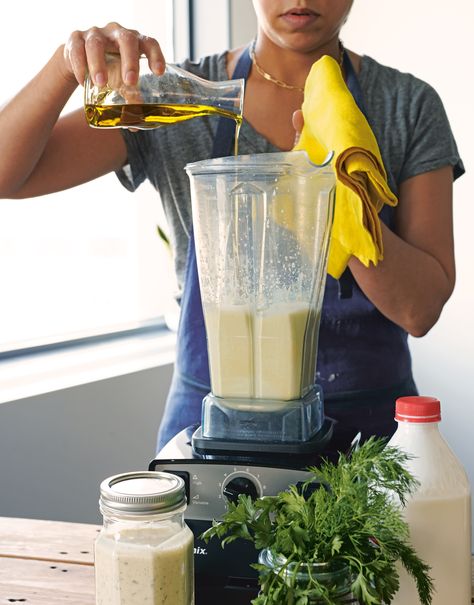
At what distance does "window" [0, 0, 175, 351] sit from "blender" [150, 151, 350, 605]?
131 cm

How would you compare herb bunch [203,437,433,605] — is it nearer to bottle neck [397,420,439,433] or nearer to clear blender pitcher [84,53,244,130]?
bottle neck [397,420,439,433]

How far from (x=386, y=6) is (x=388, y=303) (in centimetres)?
162

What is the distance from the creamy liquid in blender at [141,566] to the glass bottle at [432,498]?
0.60 feet

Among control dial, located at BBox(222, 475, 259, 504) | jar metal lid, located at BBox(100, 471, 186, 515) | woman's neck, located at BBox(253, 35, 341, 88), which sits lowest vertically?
control dial, located at BBox(222, 475, 259, 504)

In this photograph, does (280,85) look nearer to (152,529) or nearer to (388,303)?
(388,303)

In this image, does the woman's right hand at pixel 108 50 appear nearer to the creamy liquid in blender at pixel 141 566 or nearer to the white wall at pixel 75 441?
the creamy liquid in blender at pixel 141 566

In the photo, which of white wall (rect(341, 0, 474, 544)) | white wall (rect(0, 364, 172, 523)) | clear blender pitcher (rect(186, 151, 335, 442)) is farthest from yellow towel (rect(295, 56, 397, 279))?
white wall (rect(341, 0, 474, 544))

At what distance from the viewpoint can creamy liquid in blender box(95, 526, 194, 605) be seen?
70 centimetres

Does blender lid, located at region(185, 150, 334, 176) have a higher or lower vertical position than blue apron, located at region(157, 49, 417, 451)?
higher

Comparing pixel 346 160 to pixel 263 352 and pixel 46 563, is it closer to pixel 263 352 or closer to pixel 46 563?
pixel 263 352

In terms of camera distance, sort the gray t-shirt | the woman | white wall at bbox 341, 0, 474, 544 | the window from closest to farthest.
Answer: the woman < the gray t-shirt < the window < white wall at bbox 341, 0, 474, 544

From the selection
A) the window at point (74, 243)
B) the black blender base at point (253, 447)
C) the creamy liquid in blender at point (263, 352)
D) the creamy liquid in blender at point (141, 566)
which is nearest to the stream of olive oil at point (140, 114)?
the creamy liquid in blender at point (263, 352)

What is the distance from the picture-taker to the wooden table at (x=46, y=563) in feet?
3.00

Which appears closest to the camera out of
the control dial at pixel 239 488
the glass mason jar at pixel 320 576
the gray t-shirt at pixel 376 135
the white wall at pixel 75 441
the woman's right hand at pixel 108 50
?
the glass mason jar at pixel 320 576
